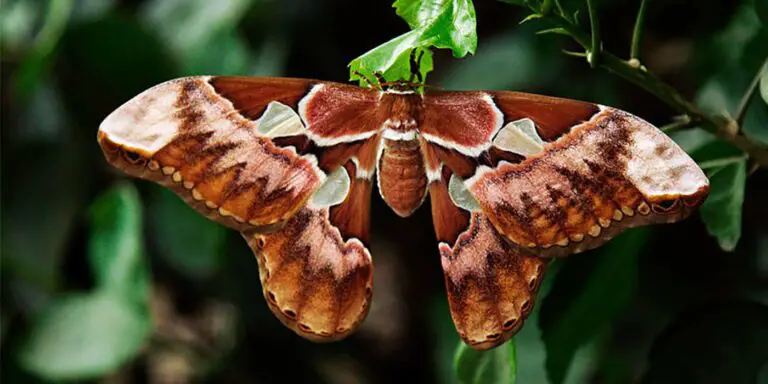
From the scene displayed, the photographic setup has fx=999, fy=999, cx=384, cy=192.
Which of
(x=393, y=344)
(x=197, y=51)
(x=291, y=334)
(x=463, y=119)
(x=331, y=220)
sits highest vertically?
(x=463, y=119)

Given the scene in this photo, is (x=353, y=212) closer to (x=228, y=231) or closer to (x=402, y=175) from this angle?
(x=402, y=175)

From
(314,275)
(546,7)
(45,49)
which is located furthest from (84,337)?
(546,7)

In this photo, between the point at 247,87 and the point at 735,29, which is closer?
the point at 247,87

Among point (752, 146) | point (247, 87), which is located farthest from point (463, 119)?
point (752, 146)

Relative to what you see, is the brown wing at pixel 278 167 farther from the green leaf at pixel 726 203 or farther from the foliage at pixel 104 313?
the foliage at pixel 104 313

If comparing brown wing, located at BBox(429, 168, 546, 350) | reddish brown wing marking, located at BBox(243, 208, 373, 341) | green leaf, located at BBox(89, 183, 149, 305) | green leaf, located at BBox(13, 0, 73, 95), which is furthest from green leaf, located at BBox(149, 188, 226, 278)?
brown wing, located at BBox(429, 168, 546, 350)

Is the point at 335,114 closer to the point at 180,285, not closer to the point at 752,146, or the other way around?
the point at 752,146
